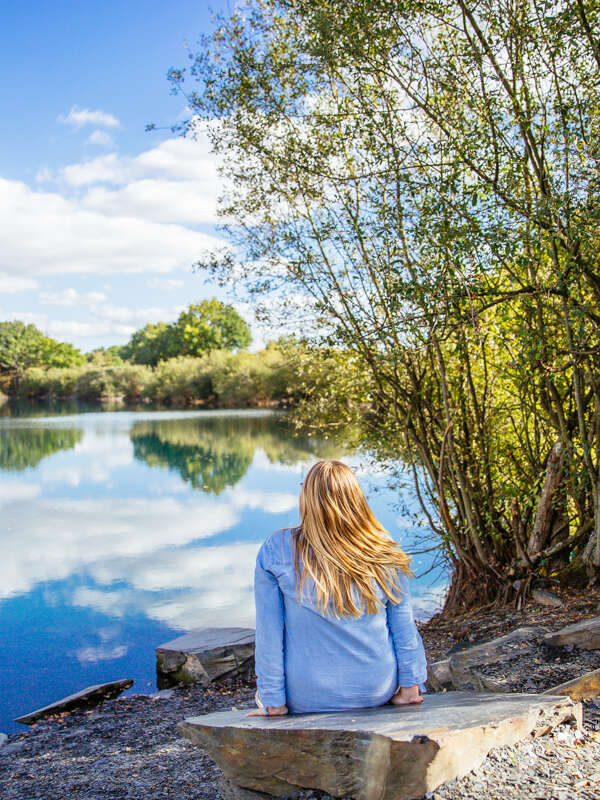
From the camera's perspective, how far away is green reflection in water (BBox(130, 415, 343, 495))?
22.8m

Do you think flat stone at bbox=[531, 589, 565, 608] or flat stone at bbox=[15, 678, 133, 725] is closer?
flat stone at bbox=[15, 678, 133, 725]

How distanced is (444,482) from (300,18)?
5435 millimetres

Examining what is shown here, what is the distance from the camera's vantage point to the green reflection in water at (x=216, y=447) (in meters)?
22.8

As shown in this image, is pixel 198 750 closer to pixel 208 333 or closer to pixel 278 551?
pixel 278 551

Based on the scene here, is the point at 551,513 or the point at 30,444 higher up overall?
the point at 551,513

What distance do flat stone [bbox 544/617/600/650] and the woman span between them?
2487 millimetres

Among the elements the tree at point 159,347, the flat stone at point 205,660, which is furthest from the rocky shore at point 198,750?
the tree at point 159,347

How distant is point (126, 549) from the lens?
13.5m

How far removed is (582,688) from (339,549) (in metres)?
2.07

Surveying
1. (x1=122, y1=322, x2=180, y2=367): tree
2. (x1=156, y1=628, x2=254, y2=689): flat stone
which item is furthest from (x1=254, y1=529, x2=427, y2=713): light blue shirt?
(x1=122, y1=322, x2=180, y2=367): tree

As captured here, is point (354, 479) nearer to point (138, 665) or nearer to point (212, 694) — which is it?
point (212, 694)

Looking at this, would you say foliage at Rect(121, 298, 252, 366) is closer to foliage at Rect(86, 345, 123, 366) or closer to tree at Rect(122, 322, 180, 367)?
tree at Rect(122, 322, 180, 367)

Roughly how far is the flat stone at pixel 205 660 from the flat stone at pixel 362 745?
12.1 feet

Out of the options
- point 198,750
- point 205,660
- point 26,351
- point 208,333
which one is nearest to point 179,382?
point 208,333
